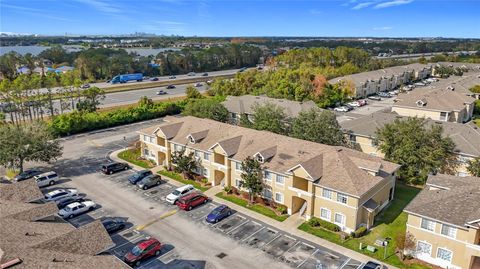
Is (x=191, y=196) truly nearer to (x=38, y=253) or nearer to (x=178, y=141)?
(x=178, y=141)

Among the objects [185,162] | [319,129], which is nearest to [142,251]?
[185,162]

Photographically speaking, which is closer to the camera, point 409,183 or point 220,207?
point 220,207

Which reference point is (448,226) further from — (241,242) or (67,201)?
(67,201)

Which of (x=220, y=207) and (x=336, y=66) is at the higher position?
(x=336, y=66)

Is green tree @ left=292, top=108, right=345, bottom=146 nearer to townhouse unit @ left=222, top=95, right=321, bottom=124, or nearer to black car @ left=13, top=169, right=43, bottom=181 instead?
townhouse unit @ left=222, top=95, right=321, bottom=124

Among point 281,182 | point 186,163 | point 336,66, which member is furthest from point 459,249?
point 336,66

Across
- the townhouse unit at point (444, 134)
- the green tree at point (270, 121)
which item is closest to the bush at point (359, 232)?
the townhouse unit at point (444, 134)

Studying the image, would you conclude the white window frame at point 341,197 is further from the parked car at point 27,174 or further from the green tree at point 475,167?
the parked car at point 27,174
